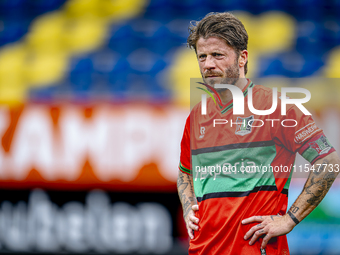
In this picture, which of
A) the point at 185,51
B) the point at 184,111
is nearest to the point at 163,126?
the point at 184,111

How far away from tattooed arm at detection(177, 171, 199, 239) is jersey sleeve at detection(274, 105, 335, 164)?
401mm

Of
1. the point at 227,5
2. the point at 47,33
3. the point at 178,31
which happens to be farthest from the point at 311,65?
the point at 47,33

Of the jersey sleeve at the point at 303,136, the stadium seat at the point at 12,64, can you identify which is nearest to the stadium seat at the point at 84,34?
the stadium seat at the point at 12,64

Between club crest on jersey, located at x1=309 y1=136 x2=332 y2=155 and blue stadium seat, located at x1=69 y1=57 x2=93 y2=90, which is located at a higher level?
blue stadium seat, located at x1=69 y1=57 x2=93 y2=90

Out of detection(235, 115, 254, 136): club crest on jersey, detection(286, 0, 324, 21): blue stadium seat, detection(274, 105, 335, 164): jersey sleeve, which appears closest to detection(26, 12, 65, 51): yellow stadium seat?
detection(286, 0, 324, 21): blue stadium seat

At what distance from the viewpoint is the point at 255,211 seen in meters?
1.20

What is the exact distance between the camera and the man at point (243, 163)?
1.17m

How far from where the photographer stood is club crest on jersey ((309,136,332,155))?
3.78ft

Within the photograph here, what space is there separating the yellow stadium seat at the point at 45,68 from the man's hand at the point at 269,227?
2994 mm

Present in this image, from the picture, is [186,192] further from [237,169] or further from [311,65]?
[311,65]

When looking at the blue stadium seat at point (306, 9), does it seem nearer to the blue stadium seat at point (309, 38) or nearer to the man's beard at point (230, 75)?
the blue stadium seat at point (309, 38)

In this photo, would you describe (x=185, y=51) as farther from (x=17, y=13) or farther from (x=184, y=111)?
(x=17, y=13)

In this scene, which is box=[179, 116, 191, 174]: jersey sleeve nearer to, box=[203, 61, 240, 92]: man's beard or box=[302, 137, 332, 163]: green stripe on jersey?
box=[203, 61, 240, 92]: man's beard

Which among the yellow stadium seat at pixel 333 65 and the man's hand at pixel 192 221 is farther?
the yellow stadium seat at pixel 333 65
